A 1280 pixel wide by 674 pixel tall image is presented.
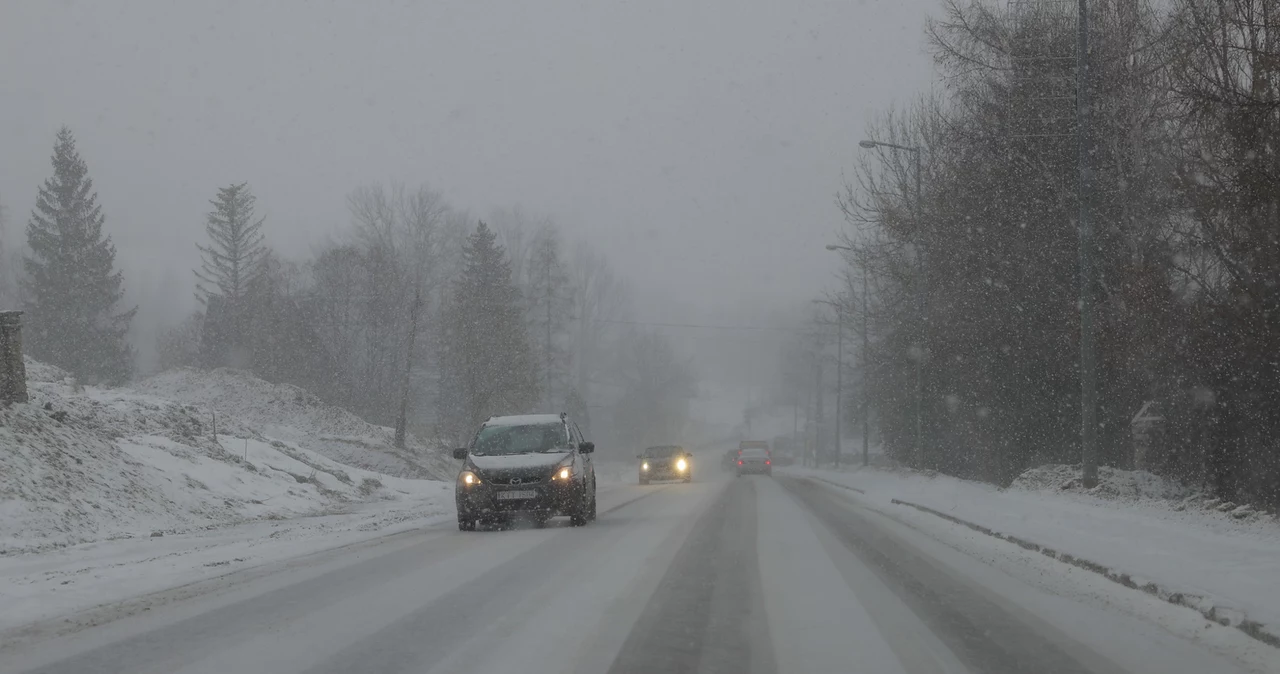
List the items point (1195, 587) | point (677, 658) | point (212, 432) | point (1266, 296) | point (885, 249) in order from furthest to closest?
point (885, 249) < point (212, 432) < point (1266, 296) < point (1195, 587) < point (677, 658)

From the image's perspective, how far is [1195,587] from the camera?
8797 millimetres

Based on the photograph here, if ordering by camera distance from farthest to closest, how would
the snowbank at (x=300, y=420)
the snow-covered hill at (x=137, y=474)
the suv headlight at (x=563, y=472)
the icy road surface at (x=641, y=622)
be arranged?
the snowbank at (x=300, y=420) → the suv headlight at (x=563, y=472) → the snow-covered hill at (x=137, y=474) → the icy road surface at (x=641, y=622)

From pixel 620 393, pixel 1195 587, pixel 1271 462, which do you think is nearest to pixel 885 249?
pixel 1271 462

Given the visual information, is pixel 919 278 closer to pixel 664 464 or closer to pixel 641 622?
pixel 664 464

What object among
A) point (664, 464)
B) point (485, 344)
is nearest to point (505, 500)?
point (664, 464)

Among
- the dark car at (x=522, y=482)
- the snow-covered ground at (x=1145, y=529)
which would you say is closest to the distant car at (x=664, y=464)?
the snow-covered ground at (x=1145, y=529)

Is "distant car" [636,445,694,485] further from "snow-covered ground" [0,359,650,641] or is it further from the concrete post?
the concrete post

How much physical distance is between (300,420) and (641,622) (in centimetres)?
3631

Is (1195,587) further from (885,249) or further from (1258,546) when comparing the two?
(885,249)

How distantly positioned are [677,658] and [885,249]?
35.1 metres

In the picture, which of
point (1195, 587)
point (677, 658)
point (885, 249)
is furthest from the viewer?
point (885, 249)

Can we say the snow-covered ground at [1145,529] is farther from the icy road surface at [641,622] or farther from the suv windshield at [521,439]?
the suv windshield at [521,439]

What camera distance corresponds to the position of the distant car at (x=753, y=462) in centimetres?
5372

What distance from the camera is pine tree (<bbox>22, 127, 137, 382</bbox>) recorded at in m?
53.6
